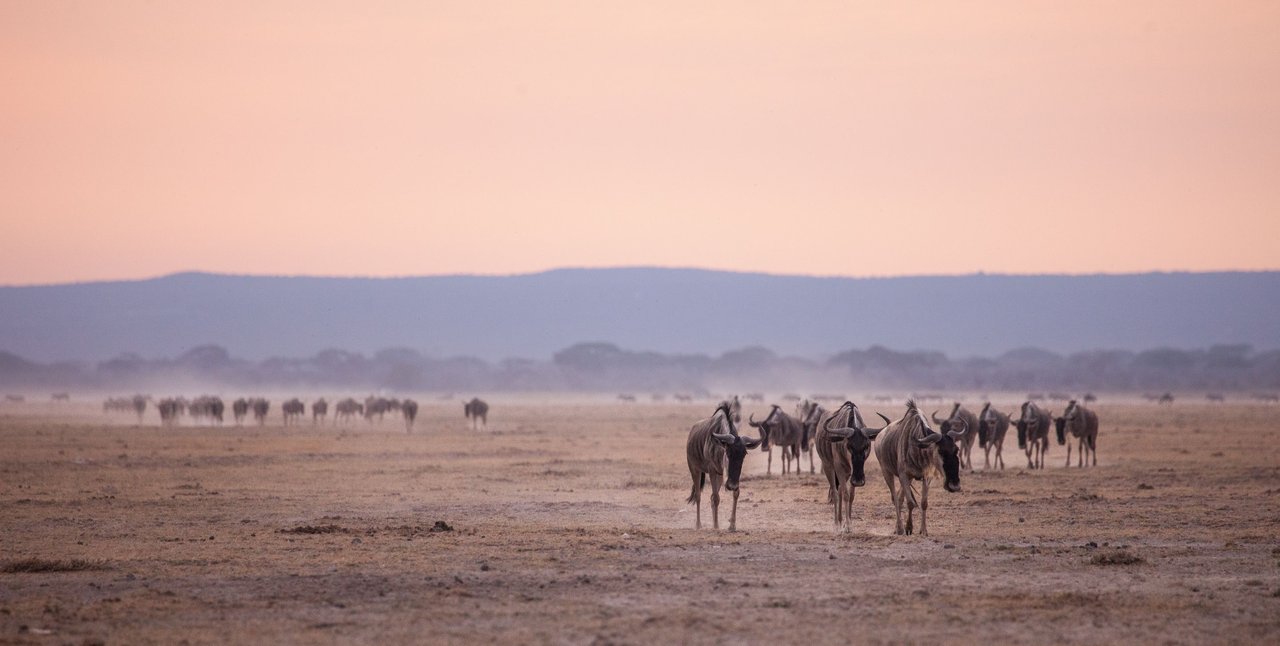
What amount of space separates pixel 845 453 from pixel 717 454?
1772 millimetres

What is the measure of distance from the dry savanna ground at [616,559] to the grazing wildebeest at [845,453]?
55 centimetres

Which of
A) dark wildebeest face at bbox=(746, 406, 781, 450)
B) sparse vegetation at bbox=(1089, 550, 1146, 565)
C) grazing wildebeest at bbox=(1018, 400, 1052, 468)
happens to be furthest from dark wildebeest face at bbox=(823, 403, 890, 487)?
grazing wildebeest at bbox=(1018, 400, 1052, 468)

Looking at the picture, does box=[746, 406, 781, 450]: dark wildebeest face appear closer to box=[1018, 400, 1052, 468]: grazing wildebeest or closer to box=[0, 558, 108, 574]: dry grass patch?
box=[1018, 400, 1052, 468]: grazing wildebeest

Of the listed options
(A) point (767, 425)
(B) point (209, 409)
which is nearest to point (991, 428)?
(A) point (767, 425)

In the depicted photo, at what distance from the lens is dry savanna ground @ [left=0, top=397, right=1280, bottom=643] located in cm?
1220

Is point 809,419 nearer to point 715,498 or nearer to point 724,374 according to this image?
point 715,498

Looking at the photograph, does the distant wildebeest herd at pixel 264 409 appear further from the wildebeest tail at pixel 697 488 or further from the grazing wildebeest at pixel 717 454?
the grazing wildebeest at pixel 717 454

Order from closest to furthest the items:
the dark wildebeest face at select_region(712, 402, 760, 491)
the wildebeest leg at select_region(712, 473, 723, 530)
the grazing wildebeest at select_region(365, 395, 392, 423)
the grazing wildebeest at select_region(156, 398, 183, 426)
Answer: the dark wildebeest face at select_region(712, 402, 760, 491)
the wildebeest leg at select_region(712, 473, 723, 530)
the grazing wildebeest at select_region(156, 398, 183, 426)
the grazing wildebeest at select_region(365, 395, 392, 423)

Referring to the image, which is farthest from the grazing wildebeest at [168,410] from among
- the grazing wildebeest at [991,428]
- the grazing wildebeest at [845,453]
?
the grazing wildebeest at [845,453]

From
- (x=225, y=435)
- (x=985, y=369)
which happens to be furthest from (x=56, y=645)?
(x=985, y=369)

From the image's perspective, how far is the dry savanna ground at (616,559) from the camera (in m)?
12.2

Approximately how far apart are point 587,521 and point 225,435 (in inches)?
1392

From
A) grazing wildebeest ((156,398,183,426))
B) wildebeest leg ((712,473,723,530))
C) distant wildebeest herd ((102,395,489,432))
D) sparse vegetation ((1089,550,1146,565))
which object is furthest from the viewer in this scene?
grazing wildebeest ((156,398,183,426))

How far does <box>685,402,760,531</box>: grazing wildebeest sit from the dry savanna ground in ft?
2.13
